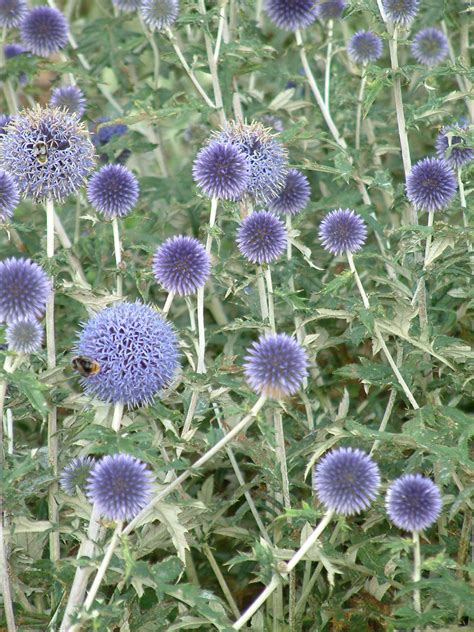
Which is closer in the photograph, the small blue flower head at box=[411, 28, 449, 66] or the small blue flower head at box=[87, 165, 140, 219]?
the small blue flower head at box=[87, 165, 140, 219]

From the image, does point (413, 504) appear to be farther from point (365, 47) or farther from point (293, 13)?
point (293, 13)

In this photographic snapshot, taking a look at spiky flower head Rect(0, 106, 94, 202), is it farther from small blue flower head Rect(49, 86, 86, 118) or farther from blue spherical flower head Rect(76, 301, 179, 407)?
small blue flower head Rect(49, 86, 86, 118)

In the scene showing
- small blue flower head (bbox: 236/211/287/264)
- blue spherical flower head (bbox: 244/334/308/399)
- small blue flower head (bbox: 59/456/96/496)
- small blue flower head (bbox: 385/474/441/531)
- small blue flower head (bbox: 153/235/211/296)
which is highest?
small blue flower head (bbox: 236/211/287/264)

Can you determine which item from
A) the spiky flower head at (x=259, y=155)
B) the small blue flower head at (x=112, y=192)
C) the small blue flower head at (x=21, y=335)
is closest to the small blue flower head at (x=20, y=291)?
the small blue flower head at (x=21, y=335)

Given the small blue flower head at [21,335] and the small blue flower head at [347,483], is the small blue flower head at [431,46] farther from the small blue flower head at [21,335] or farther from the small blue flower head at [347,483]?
the small blue flower head at [21,335]

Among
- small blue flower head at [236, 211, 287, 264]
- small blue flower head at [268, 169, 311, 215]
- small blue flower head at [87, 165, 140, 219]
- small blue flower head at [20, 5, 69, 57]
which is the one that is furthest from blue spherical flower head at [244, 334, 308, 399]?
small blue flower head at [20, 5, 69, 57]
